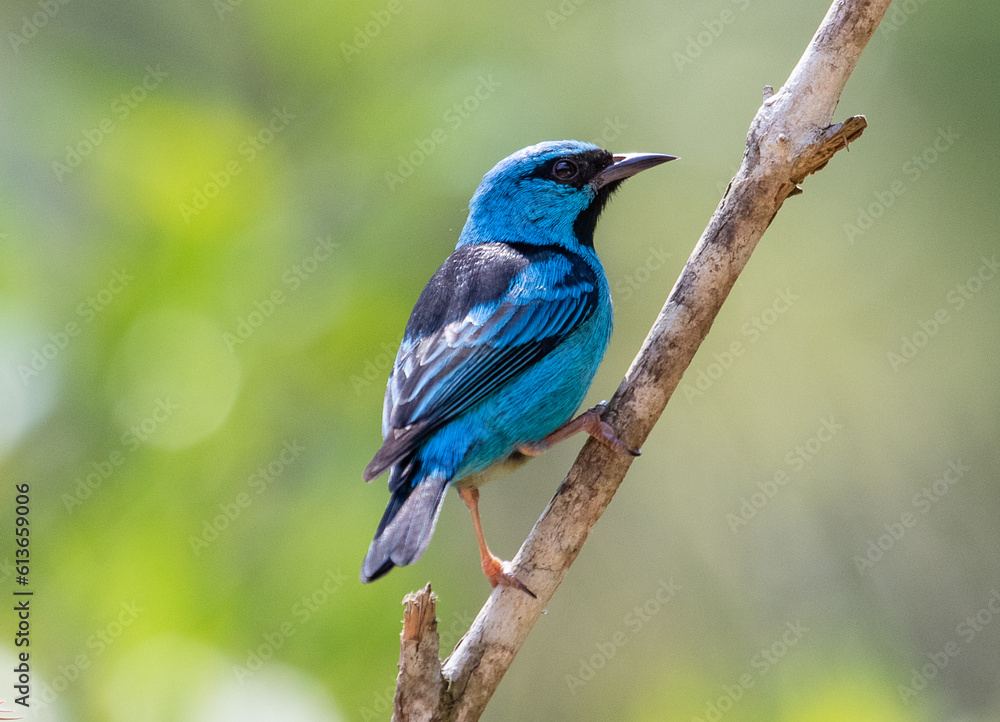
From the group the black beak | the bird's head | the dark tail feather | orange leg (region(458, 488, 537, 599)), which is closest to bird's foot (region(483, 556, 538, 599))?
orange leg (region(458, 488, 537, 599))

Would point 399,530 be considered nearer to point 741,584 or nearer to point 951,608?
point 741,584

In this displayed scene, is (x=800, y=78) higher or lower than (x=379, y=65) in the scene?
higher

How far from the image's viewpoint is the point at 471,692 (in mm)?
3293

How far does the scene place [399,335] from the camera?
4.77 meters

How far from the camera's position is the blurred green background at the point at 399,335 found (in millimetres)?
4340

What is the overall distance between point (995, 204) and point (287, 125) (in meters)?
4.20

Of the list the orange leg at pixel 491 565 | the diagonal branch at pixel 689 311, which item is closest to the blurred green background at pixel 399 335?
the orange leg at pixel 491 565

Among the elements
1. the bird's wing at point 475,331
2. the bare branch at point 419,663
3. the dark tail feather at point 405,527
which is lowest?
the bare branch at point 419,663

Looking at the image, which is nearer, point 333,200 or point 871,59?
point 333,200

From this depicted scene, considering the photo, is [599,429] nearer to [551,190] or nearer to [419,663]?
[419,663]

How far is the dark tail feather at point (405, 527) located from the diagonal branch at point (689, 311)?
1.24 feet

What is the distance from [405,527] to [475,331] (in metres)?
0.94

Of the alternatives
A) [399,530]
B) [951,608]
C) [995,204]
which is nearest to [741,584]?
[951,608]

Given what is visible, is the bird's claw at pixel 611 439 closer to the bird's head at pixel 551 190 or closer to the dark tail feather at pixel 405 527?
the dark tail feather at pixel 405 527
